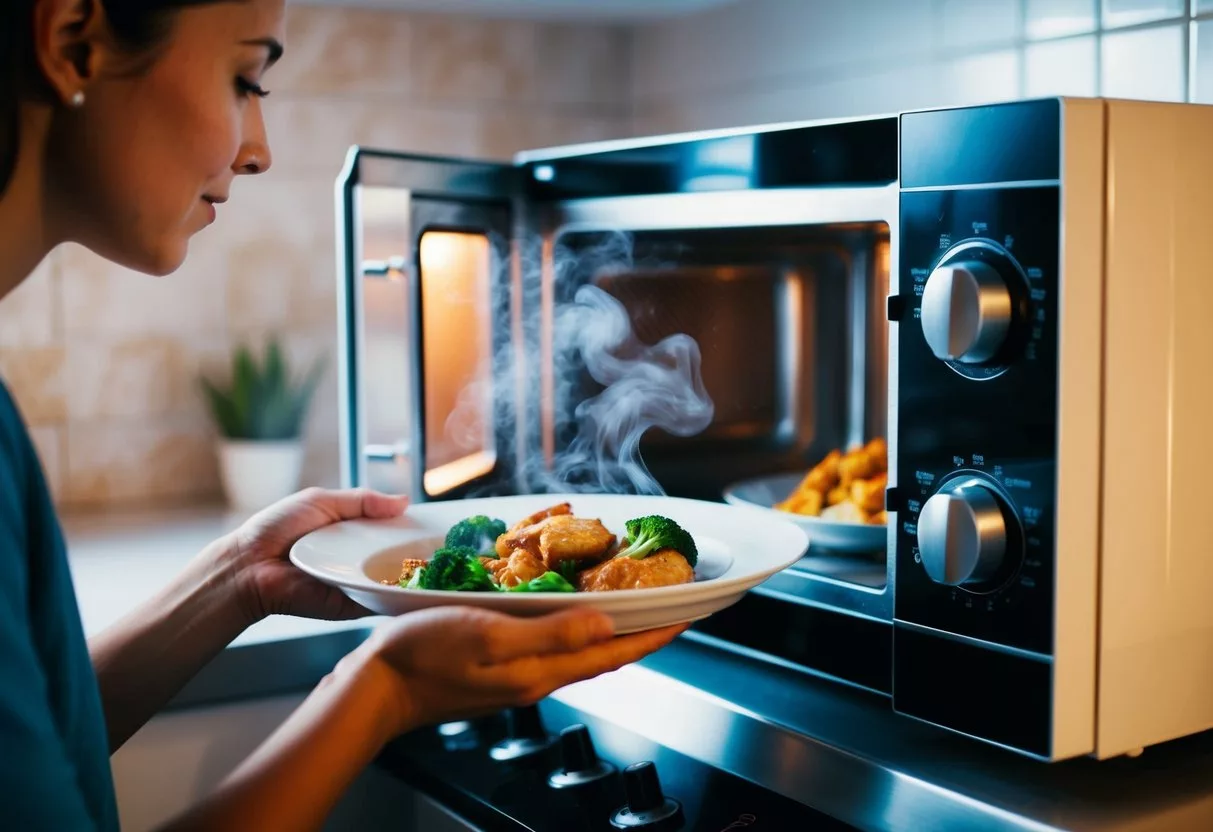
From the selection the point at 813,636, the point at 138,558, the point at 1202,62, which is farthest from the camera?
the point at 138,558

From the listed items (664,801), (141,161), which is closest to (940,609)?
(664,801)

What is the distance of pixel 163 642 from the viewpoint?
846 mm

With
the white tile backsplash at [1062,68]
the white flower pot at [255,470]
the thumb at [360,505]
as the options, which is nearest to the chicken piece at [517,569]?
the thumb at [360,505]

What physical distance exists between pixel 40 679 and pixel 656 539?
37cm

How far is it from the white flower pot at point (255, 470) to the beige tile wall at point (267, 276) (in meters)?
0.08

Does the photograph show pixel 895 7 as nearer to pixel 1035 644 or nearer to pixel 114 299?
pixel 1035 644

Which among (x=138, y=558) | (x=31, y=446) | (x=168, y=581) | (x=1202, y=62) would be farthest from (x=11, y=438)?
(x=1202, y=62)

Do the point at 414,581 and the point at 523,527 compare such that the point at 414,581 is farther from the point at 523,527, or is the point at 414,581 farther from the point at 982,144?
the point at 982,144

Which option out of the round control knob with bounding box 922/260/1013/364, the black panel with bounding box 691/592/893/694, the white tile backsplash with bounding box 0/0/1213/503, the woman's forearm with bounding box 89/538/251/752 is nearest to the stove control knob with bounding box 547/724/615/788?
the black panel with bounding box 691/592/893/694

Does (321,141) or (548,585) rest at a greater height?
(321,141)

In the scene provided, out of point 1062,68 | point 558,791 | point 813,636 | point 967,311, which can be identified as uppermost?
point 1062,68

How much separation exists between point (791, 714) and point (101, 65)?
0.57 m

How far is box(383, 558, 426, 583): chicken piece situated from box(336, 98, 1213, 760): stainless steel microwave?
246 mm

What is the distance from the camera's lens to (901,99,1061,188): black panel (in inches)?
26.3
